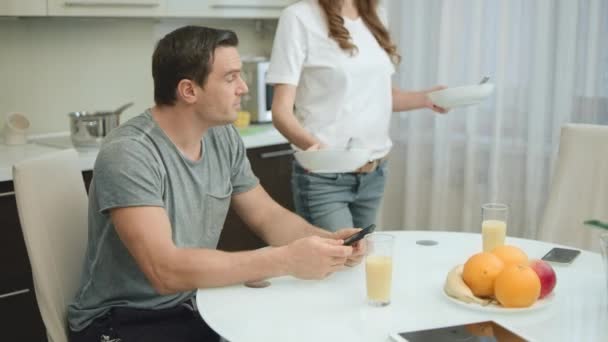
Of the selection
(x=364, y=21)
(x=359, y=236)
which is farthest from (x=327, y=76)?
(x=359, y=236)

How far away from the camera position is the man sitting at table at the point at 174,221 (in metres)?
1.61

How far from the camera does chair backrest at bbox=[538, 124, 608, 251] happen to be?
223 centimetres

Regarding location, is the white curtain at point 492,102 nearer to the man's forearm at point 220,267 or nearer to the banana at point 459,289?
the banana at point 459,289

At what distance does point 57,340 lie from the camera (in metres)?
1.82

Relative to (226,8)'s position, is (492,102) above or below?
below

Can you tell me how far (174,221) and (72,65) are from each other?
5.53 ft

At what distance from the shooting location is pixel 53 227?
1.86 meters

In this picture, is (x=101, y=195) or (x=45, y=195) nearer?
(x=101, y=195)

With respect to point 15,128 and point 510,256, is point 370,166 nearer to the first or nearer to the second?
point 510,256

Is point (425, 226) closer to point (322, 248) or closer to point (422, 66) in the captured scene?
point (422, 66)

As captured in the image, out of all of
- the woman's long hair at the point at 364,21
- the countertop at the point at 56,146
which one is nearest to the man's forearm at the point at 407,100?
the woman's long hair at the point at 364,21

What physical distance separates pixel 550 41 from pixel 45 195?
1.86m

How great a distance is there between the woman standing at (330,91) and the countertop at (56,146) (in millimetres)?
721

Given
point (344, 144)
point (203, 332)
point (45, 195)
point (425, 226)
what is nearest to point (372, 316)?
point (203, 332)
